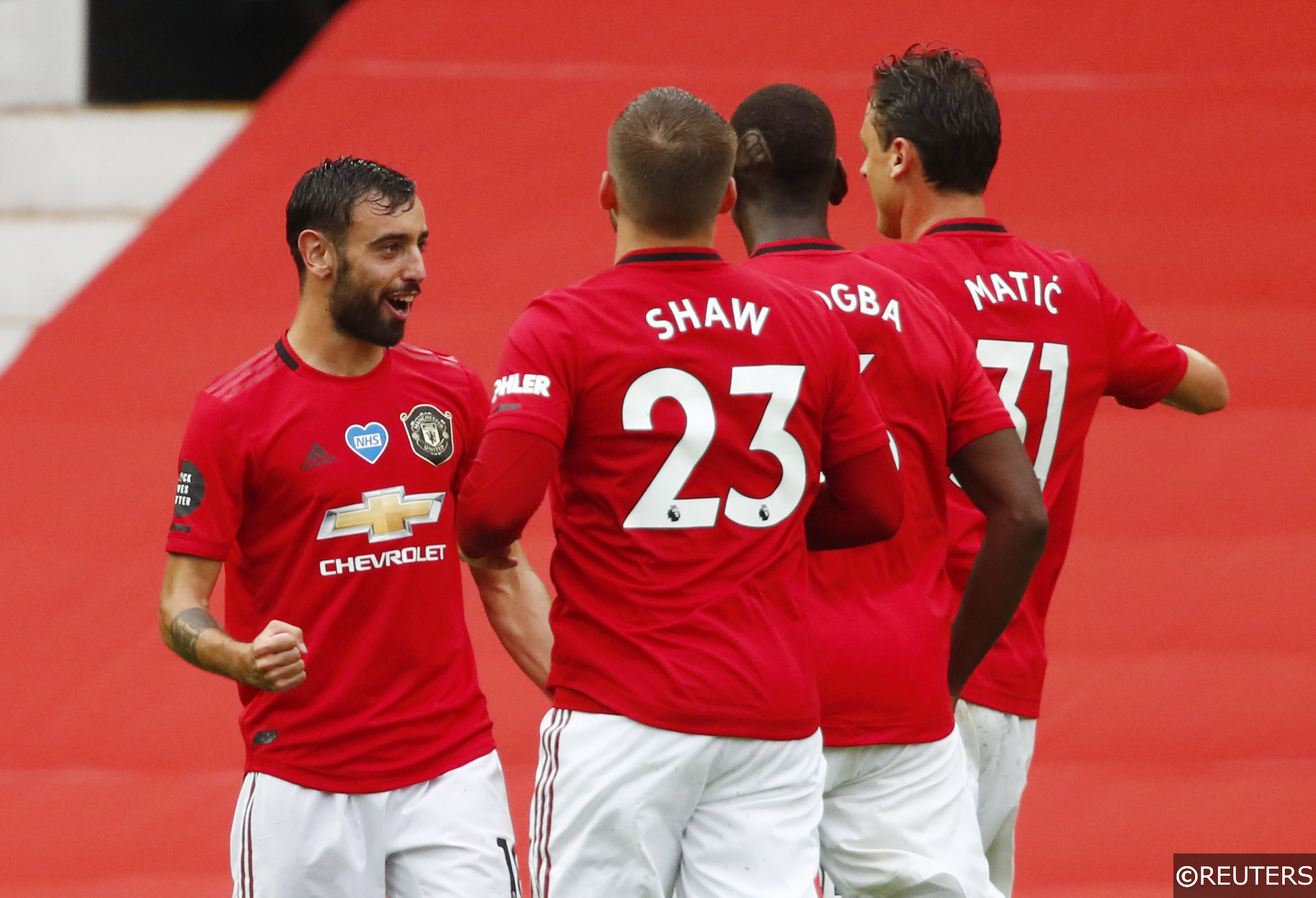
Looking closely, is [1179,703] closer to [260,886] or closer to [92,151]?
[260,886]

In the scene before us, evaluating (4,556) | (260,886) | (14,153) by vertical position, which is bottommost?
(260,886)

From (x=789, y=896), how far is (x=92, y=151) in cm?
853

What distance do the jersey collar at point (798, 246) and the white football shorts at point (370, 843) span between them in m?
1.11

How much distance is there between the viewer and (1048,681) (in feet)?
18.8

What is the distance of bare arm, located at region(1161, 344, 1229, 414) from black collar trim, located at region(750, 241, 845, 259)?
0.88 meters

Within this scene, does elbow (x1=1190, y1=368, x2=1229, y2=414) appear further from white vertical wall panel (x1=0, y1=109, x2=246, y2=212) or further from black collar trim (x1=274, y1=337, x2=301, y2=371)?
white vertical wall panel (x1=0, y1=109, x2=246, y2=212)

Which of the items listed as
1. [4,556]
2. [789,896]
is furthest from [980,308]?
[4,556]

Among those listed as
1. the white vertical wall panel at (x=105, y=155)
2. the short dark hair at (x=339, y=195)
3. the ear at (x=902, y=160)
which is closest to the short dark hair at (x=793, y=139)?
the ear at (x=902, y=160)

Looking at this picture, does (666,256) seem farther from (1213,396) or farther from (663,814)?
(1213,396)

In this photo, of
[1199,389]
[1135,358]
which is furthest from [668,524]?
[1199,389]

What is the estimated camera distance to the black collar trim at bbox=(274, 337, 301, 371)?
298 centimetres

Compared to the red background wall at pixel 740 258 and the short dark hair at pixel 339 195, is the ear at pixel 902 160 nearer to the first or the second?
the short dark hair at pixel 339 195

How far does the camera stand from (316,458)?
2.90m

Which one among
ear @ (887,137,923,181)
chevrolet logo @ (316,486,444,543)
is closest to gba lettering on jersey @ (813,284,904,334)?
ear @ (887,137,923,181)
